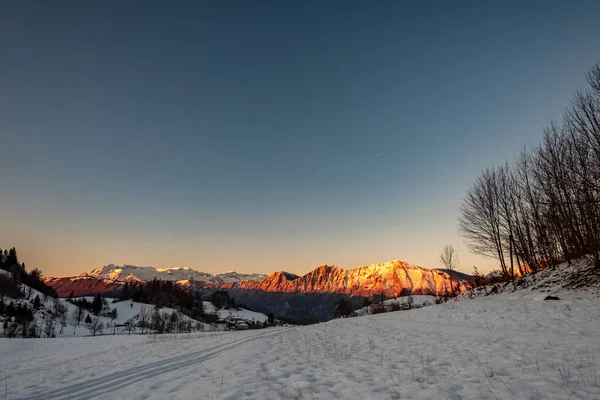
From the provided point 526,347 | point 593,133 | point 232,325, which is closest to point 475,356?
point 526,347

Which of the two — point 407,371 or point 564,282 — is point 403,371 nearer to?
A: point 407,371

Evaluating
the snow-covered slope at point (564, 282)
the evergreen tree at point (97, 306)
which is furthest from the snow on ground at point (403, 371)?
the evergreen tree at point (97, 306)

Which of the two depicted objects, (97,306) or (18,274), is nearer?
(18,274)

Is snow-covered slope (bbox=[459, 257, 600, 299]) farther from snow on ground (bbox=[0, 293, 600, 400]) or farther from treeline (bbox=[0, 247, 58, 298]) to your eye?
treeline (bbox=[0, 247, 58, 298])

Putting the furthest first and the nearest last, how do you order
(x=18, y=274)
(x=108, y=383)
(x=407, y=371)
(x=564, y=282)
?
(x=18, y=274)
(x=564, y=282)
(x=108, y=383)
(x=407, y=371)

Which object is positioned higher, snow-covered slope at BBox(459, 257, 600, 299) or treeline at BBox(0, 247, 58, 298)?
treeline at BBox(0, 247, 58, 298)

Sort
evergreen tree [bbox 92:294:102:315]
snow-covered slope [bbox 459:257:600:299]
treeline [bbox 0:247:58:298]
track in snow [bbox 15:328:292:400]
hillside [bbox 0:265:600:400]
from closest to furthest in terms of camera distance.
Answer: hillside [bbox 0:265:600:400], track in snow [bbox 15:328:292:400], snow-covered slope [bbox 459:257:600:299], treeline [bbox 0:247:58:298], evergreen tree [bbox 92:294:102:315]

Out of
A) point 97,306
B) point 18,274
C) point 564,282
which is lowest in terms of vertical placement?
point 564,282

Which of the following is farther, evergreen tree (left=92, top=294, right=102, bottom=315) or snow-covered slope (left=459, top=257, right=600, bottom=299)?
evergreen tree (left=92, top=294, right=102, bottom=315)

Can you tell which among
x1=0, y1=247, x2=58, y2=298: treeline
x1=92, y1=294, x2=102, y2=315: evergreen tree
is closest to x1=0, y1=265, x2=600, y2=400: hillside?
x1=0, y1=247, x2=58, y2=298: treeline

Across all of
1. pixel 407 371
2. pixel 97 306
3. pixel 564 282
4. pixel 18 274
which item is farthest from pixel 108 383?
pixel 97 306

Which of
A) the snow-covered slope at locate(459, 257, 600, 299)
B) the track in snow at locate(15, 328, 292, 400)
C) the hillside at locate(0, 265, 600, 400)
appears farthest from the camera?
the snow-covered slope at locate(459, 257, 600, 299)

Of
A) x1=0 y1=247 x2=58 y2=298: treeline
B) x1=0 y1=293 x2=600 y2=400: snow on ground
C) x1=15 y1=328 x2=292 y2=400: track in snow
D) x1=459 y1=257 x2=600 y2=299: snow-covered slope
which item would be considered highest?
x1=0 y1=247 x2=58 y2=298: treeline

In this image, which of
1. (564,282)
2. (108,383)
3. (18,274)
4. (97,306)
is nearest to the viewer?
(108,383)
